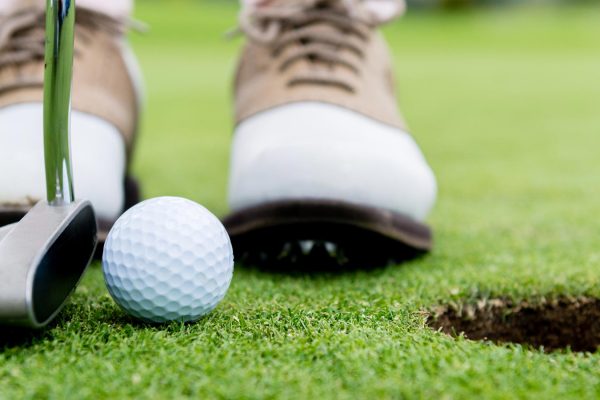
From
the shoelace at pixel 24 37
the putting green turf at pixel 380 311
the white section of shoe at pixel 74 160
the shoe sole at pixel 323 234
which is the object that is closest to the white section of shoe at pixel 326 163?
the shoe sole at pixel 323 234

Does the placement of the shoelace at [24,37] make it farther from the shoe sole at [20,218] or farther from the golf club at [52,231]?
the golf club at [52,231]

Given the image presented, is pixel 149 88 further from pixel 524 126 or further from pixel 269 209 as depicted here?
pixel 269 209

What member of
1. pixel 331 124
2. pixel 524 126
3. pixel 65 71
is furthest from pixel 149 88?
pixel 65 71

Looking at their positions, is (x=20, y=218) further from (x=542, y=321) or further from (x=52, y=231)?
(x=542, y=321)

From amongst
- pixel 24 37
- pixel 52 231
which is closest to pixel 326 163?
pixel 52 231

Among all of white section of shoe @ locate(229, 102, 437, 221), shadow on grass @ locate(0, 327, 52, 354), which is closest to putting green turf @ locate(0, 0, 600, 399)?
shadow on grass @ locate(0, 327, 52, 354)

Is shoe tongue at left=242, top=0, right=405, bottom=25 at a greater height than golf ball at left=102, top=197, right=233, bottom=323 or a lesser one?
greater

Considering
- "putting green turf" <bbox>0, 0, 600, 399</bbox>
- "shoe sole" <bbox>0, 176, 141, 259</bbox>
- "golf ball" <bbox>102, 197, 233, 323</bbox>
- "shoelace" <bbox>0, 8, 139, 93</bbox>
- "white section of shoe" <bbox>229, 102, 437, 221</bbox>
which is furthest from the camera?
"shoelace" <bbox>0, 8, 139, 93</bbox>

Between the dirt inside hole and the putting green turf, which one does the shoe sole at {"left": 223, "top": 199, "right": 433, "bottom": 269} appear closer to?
the putting green turf
